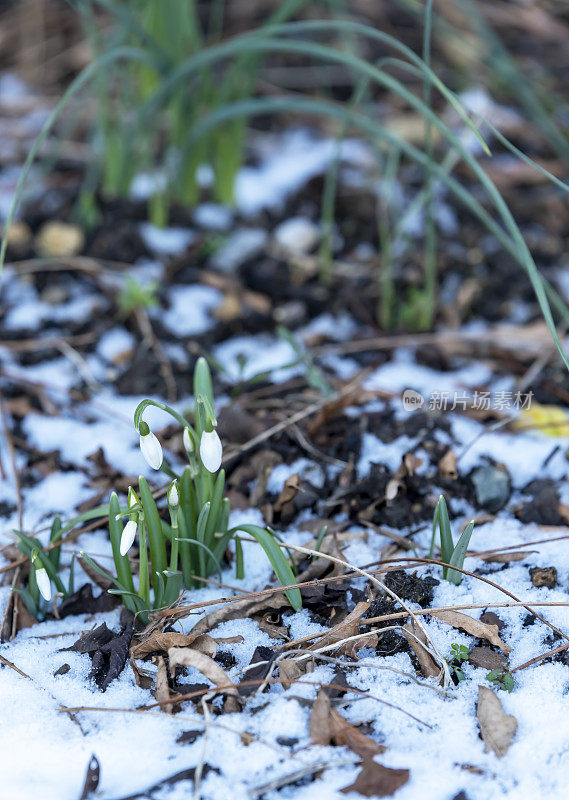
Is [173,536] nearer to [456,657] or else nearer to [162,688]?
[162,688]

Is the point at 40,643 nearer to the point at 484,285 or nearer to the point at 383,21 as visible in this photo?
the point at 484,285

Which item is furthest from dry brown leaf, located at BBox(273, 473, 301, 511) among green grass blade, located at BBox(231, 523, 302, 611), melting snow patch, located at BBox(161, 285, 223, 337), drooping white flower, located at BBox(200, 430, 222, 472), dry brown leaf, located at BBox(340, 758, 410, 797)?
melting snow patch, located at BBox(161, 285, 223, 337)

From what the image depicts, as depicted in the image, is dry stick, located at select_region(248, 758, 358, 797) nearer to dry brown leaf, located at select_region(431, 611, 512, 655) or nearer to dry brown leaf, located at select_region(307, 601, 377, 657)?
dry brown leaf, located at select_region(307, 601, 377, 657)

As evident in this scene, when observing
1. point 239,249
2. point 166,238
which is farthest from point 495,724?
point 166,238

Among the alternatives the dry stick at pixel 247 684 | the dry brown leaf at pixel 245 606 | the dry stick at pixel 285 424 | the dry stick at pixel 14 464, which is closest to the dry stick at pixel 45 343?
the dry stick at pixel 14 464

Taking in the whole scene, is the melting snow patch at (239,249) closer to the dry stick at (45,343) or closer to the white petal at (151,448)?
the dry stick at (45,343)

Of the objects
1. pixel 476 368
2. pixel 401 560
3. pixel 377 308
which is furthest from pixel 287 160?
pixel 401 560

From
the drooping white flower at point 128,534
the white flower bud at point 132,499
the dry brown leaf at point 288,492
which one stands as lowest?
the dry brown leaf at point 288,492
